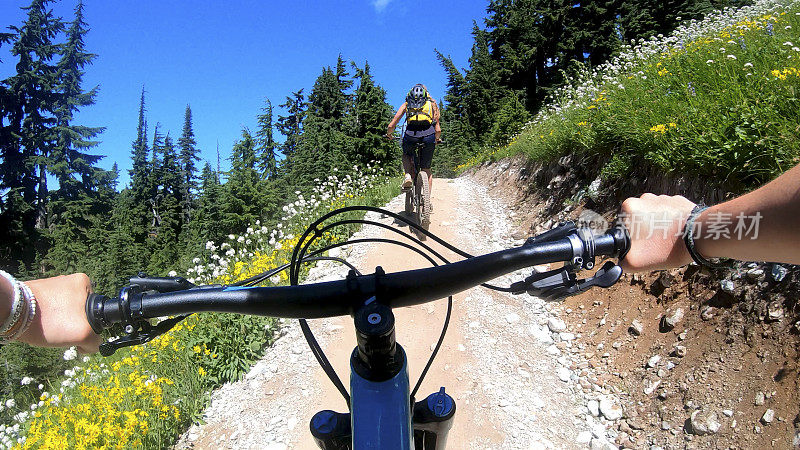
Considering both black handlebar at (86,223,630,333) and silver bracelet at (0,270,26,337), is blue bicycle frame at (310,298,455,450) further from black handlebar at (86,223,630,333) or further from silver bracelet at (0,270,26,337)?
silver bracelet at (0,270,26,337)

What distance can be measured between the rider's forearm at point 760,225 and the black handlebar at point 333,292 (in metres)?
0.36

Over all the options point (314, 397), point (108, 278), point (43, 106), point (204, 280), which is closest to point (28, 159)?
point (43, 106)

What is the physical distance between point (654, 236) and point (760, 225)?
29 cm

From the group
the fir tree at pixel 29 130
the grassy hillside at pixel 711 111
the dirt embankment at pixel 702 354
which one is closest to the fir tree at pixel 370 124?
the grassy hillside at pixel 711 111

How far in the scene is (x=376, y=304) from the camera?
3.45ft

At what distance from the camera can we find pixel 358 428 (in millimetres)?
1026

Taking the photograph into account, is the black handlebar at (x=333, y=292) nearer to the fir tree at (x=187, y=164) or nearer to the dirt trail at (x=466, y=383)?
the dirt trail at (x=466, y=383)

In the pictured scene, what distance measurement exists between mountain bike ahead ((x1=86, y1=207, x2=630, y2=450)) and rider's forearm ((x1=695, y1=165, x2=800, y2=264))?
0.80 feet

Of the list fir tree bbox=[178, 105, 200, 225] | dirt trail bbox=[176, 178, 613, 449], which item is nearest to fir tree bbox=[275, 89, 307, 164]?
fir tree bbox=[178, 105, 200, 225]

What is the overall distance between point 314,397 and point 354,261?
10.1 ft

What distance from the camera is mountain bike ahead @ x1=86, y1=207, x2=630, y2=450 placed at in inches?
40.4

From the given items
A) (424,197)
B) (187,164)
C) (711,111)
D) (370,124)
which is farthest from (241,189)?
(187,164)

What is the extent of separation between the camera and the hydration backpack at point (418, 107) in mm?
7879

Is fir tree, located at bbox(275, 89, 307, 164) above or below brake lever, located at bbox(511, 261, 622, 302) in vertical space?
above
